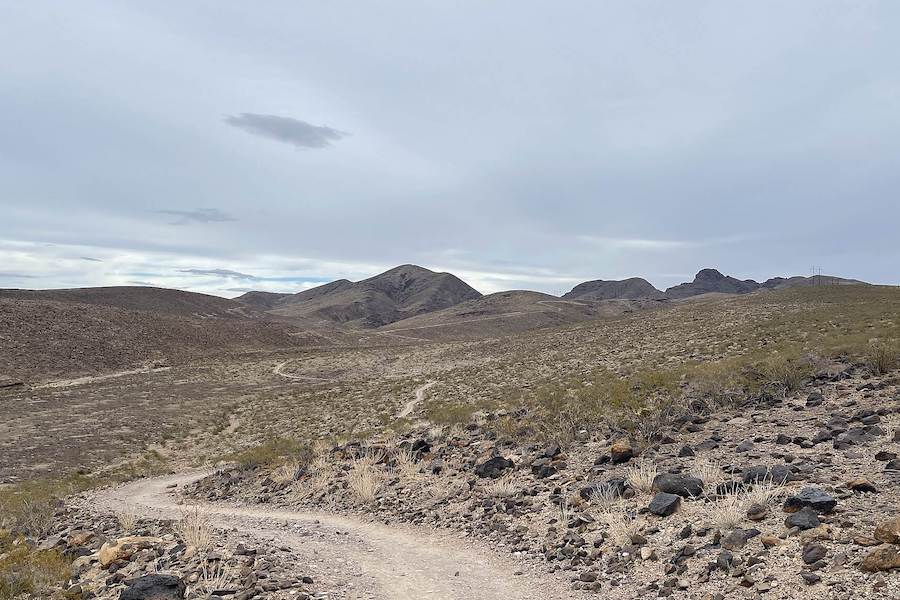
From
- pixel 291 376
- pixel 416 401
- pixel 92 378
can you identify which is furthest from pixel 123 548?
pixel 92 378

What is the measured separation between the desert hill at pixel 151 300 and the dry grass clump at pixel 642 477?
9356cm

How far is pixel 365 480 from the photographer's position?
12086 millimetres

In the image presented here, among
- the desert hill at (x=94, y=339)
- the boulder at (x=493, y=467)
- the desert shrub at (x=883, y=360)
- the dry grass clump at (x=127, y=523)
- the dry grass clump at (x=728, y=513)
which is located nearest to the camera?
the dry grass clump at (x=728, y=513)

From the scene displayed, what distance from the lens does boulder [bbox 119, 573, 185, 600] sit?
644cm

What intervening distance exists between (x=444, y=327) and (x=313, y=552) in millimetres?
98409

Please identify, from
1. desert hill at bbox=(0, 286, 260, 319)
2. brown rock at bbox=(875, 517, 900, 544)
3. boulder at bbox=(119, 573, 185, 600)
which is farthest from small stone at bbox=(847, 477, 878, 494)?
desert hill at bbox=(0, 286, 260, 319)

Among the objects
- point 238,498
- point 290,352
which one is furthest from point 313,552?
point 290,352

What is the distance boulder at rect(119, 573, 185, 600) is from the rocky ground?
4656 millimetres

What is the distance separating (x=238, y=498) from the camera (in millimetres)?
13867

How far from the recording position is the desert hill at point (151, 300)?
88113 millimetres

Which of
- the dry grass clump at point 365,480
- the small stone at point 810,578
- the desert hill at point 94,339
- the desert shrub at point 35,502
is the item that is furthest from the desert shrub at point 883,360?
the desert hill at point 94,339

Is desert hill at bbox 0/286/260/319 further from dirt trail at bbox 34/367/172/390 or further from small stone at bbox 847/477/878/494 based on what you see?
small stone at bbox 847/477/878/494

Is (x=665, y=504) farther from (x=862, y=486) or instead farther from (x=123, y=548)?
(x=123, y=548)

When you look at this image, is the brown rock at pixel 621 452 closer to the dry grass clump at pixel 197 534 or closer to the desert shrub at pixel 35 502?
the dry grass clump at pixel 197 534
